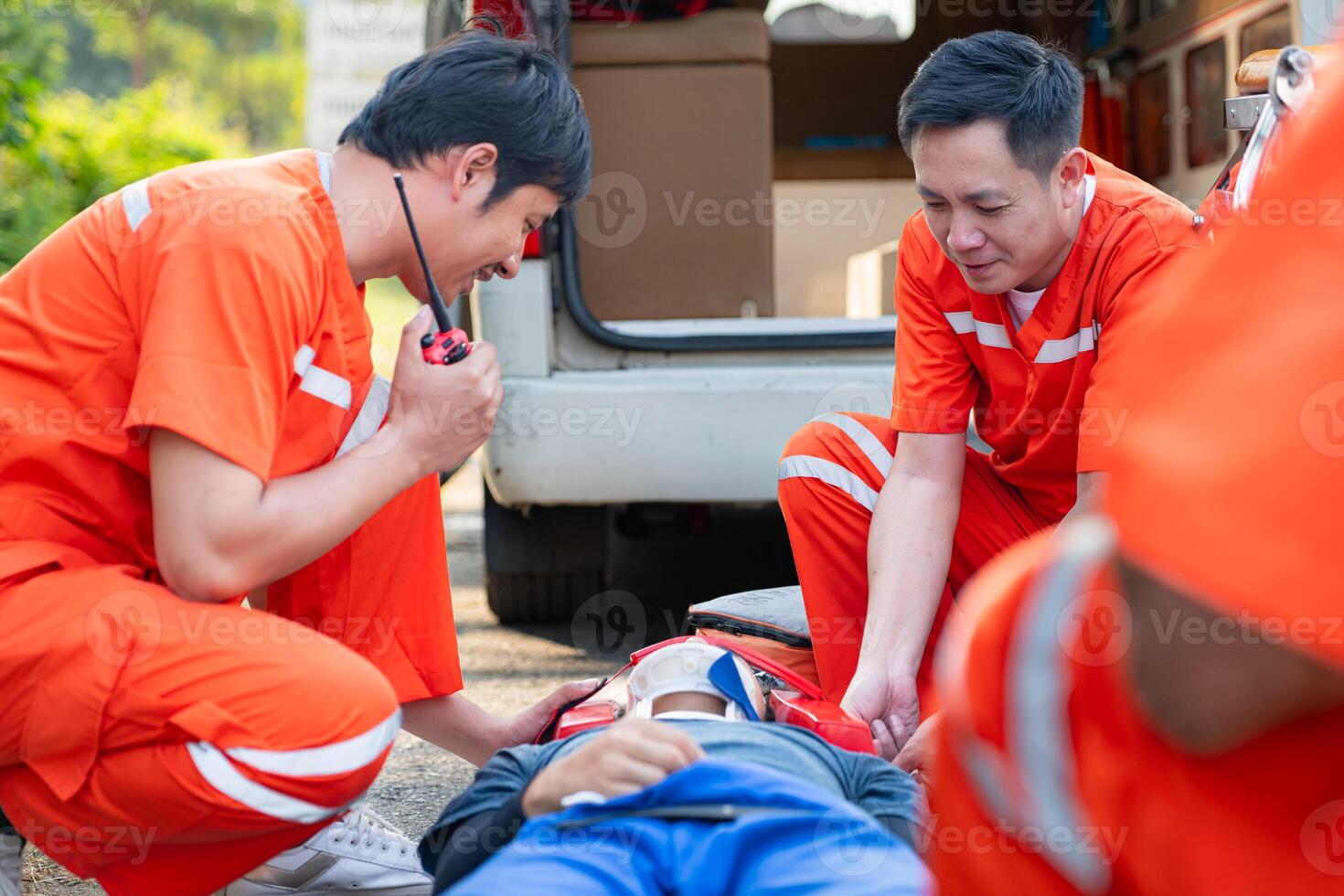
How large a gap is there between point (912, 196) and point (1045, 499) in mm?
3162

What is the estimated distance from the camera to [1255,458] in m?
0.80

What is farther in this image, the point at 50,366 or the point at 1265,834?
the point at 50,366

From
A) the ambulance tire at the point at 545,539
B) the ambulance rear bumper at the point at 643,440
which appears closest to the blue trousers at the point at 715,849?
the ambulance rear bumper at the point at 643,440

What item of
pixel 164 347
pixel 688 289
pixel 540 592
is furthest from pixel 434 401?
pixel 540 592

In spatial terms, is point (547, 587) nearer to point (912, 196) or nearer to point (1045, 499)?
point (1045, 499)

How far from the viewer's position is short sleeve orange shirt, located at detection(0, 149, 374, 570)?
151 cm

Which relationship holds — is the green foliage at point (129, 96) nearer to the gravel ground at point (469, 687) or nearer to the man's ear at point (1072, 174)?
the gravel ground at point (469, 687)

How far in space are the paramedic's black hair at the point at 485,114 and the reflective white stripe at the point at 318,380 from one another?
0.28m

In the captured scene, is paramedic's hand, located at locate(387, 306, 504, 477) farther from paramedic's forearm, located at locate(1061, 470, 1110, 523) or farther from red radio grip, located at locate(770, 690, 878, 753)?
paramedic's forearm, located at locate(1061, 470, 1110, 523)

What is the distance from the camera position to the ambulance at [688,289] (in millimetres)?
2783

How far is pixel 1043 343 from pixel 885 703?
2.01 feet

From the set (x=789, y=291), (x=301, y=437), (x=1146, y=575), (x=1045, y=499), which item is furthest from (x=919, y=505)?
(x=789, y=291)

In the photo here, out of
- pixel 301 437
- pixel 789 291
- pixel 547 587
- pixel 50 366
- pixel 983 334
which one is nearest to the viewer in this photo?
pixel 50 366

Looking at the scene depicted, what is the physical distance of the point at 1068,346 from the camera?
212 cm
